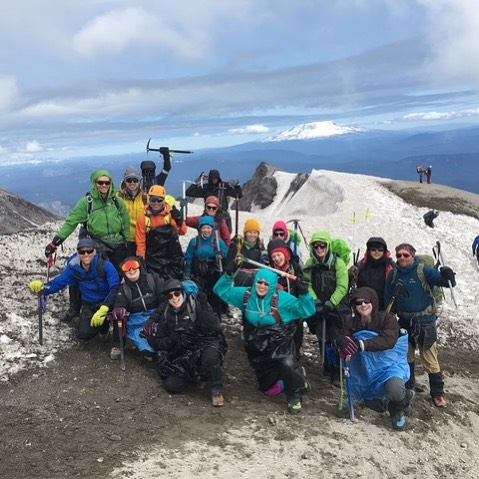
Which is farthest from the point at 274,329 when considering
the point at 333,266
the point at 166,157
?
the point at 166,157

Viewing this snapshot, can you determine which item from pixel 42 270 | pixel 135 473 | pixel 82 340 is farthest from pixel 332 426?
pixel 42 270

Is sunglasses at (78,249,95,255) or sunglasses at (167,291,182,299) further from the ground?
sunglasses at (78,249,95,255)

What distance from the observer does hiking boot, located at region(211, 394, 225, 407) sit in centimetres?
866

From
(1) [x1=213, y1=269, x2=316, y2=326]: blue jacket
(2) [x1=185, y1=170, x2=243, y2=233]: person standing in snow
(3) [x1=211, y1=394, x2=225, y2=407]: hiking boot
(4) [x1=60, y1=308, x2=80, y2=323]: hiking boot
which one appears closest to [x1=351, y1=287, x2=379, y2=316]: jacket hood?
(1) [x1=213, y1=269, x2=316, y2=326]: blue jacket

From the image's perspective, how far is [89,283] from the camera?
10578mm

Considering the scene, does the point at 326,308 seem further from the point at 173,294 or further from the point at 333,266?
the point at 173,294

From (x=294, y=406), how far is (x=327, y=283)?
2.77m

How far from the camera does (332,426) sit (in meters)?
8.54

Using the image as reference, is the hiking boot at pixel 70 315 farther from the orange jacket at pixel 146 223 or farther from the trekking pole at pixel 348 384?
the trekking pole at pixel 348 384

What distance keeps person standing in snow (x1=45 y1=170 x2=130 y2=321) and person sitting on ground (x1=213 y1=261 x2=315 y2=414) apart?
4.04 m

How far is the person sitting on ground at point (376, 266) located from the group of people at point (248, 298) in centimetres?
2

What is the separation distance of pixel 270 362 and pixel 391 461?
2.71 metres

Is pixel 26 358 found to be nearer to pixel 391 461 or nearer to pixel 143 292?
pixel 143 292

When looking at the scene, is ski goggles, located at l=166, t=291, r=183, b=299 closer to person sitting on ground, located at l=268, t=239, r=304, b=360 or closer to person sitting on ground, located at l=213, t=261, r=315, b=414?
person sitting on ground, located at l=213, t=261, r=315, b=414
